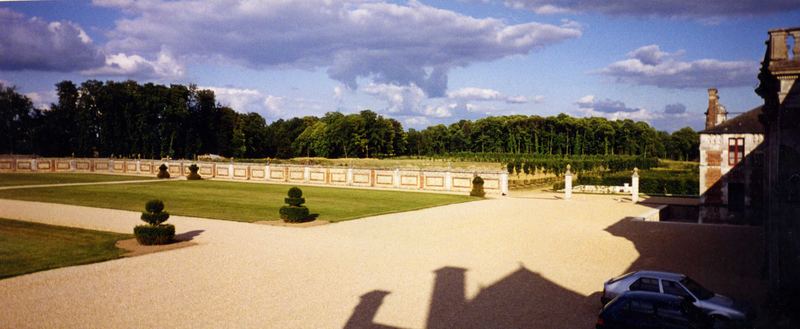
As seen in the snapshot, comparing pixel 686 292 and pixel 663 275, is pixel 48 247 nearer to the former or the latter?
pixel 663 275

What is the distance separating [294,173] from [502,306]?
137 ft

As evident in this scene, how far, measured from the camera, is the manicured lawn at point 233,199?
2936 centimetres

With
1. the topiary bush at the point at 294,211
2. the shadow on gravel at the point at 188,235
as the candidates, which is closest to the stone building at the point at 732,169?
the topiary bush at the point at 294,211

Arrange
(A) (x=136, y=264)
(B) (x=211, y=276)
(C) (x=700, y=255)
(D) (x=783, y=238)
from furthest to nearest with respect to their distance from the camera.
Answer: (C) (x=700, y=255) → (A) (x=136, y=264) → (B) (x=211, y=276) → (D) (x=783, y=238)

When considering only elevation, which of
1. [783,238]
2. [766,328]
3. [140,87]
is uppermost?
[140,87]

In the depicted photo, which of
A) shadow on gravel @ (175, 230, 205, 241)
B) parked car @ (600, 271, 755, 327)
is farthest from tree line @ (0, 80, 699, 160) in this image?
parked car @ (600, 271, 755, 327)

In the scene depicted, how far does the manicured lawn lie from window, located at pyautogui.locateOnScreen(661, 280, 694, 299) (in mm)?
17916

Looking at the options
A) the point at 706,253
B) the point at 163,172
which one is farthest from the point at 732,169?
the point at 163,172

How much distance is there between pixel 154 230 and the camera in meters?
19.3

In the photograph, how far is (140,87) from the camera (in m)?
80.9

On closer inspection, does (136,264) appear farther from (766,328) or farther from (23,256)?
(766,328)

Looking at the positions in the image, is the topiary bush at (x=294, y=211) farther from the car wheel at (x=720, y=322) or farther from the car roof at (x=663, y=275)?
the car wheel at (x=720, y=322)

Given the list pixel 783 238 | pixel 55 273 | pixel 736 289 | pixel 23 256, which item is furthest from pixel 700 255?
pixel 23 256

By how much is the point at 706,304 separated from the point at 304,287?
956 centimetres
